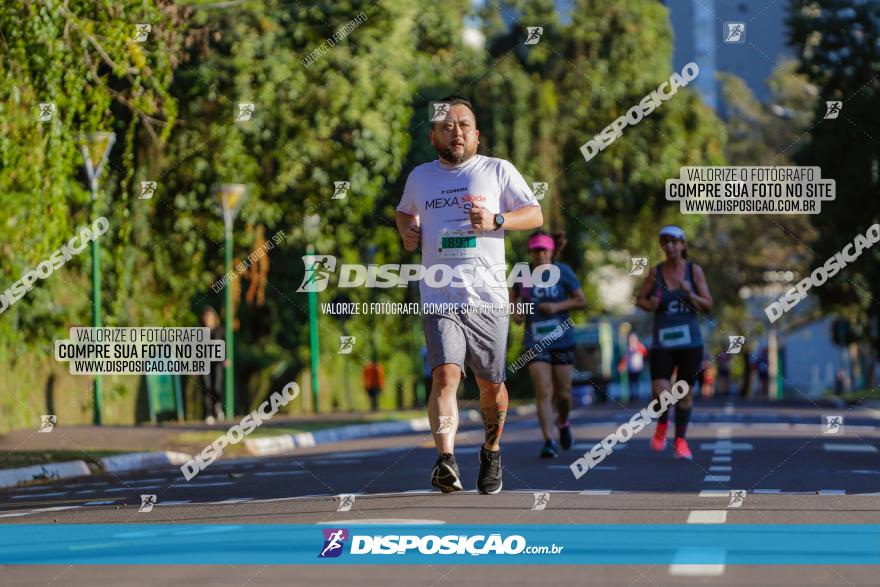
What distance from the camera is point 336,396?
39875 millimetres

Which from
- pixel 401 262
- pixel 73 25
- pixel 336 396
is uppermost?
pixel 73 25

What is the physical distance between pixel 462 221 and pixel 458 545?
2.65m

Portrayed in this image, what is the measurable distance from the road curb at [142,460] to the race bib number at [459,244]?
7.66 meters

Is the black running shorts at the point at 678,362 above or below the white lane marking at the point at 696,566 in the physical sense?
above

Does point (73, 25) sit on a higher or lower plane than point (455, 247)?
higher

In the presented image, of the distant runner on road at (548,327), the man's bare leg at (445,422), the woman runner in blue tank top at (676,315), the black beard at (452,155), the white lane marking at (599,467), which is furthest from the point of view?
the distant runner on road at (548,327)

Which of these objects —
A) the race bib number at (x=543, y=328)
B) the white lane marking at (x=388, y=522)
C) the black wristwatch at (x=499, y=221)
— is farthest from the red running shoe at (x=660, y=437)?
the white lane marking at (x=388, y=522)

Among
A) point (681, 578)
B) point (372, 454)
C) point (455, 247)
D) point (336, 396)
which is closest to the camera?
point (681, 578)

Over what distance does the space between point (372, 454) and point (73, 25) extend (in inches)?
197

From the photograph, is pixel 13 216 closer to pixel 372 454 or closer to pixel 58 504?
pixel 372 454

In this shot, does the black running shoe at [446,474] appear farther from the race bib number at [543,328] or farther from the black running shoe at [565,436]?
the black running shoe at [565,436]

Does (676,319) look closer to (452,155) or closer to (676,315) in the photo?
(676,315)

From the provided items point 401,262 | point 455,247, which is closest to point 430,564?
point 455,247

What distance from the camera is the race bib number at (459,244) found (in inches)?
377
